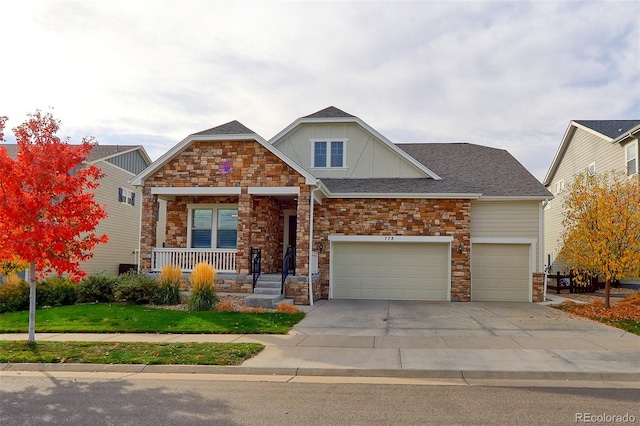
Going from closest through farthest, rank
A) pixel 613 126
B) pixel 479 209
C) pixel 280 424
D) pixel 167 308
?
pixel 280 424, pixel 167 308, pixel 479 209, pixel 613 126

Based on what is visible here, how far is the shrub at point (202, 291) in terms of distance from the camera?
14.5m

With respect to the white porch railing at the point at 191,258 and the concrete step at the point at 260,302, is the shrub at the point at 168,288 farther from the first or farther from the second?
the concrete step at the point at 260,302

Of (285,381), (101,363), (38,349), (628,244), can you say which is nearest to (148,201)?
(38,349)

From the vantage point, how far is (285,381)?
8.00 m

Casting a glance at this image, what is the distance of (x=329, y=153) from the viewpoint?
21.5 metres

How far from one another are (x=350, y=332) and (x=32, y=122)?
26.1 feet

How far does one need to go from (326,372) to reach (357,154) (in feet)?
45.4

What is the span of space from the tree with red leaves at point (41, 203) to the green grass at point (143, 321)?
2038 mm

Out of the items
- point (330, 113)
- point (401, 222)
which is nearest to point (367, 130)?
point (330, 113)

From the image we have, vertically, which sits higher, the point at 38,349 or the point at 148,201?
the point at 148,201

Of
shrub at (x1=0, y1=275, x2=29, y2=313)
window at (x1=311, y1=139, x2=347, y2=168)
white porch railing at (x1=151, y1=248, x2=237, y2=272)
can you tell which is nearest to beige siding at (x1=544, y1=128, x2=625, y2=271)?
window at (x1=311, y1=139, x2=347, y2=168)

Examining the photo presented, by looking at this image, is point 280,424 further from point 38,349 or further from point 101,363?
point 38,349

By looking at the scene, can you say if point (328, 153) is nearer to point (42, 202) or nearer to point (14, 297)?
point (14, 297)

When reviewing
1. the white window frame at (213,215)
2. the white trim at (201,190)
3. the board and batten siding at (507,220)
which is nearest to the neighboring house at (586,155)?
the board and batten siding at (507,220)
